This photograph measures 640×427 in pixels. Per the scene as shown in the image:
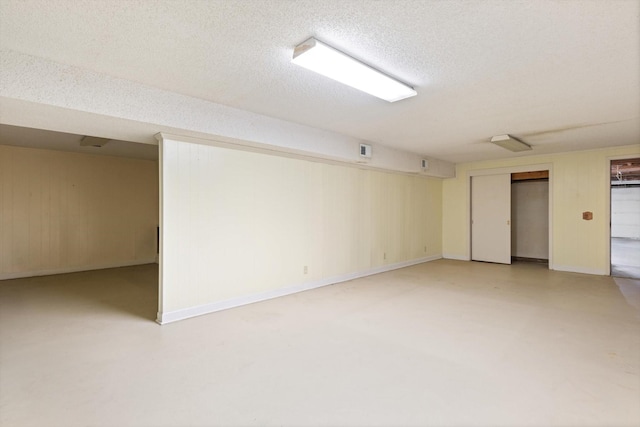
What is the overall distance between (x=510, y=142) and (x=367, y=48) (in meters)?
3.84

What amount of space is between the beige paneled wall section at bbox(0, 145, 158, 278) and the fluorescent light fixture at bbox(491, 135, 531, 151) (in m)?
7.22

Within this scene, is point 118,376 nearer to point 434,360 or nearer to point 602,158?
point 434,360

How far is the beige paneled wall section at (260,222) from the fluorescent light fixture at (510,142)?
2.02m

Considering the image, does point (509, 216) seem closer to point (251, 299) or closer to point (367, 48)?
point (251, 299)

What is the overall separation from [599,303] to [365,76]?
14.0 feet

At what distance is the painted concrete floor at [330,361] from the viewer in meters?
1.90

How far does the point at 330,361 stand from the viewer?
8.32ft

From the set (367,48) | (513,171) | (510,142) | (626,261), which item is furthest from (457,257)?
(367,48)

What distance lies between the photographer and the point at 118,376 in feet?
7.56

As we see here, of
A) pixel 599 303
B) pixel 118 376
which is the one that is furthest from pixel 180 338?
pixel 599 303

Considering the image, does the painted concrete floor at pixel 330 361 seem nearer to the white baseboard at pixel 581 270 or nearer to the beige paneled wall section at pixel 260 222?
the beige paneled wall section at pixel 260 222

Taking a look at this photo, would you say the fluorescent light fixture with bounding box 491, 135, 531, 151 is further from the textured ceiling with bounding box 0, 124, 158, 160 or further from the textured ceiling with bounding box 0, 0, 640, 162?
the textured ceiling with bounding box 0, 124, 158, 160

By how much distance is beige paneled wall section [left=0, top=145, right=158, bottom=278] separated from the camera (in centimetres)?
565

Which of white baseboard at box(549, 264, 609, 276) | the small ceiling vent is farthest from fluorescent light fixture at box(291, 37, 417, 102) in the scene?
white baseboard at box(549, 264, 609, 276)
